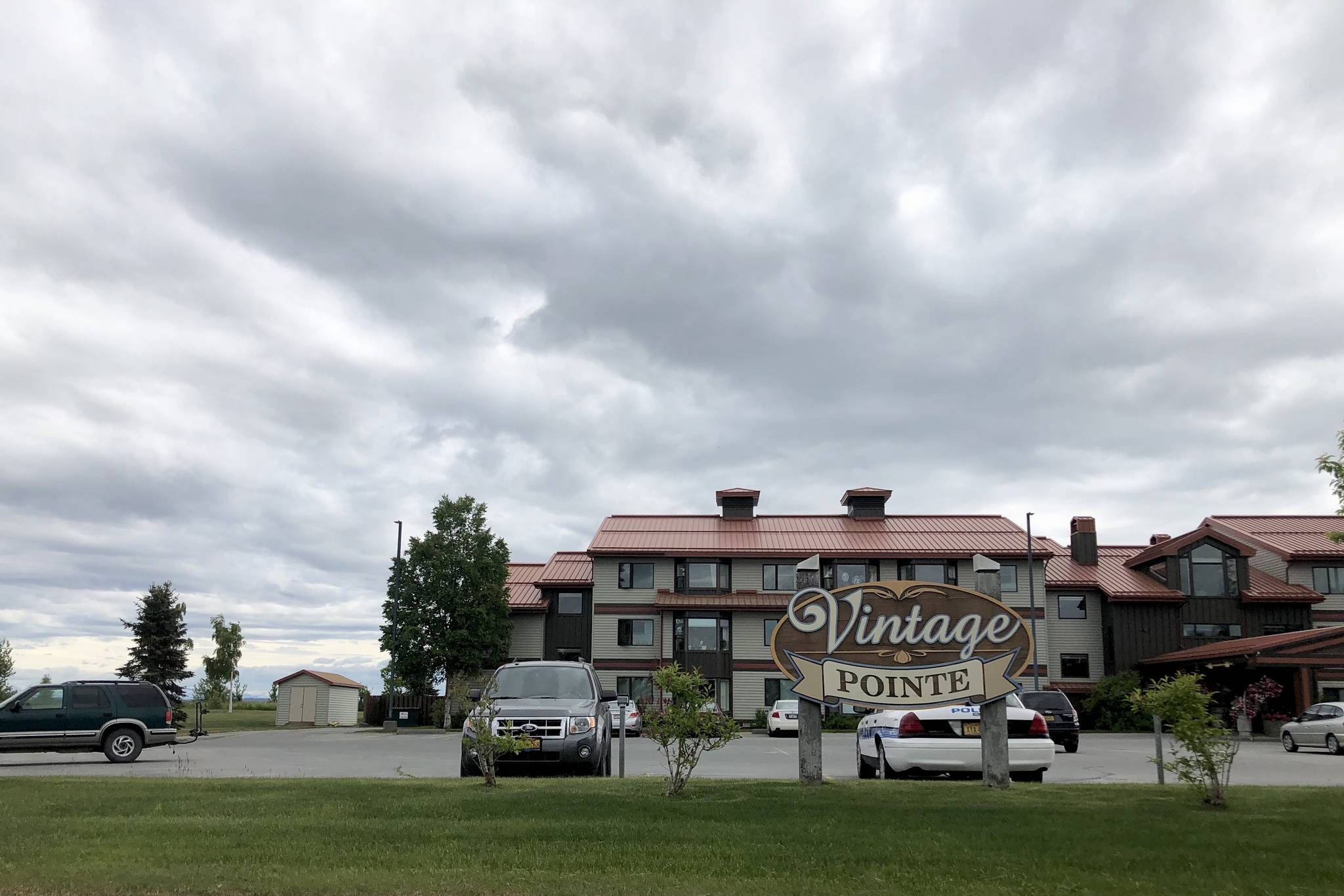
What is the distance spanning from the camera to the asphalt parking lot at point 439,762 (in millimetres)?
18219

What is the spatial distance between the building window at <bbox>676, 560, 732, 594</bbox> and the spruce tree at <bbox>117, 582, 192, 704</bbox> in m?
27.8

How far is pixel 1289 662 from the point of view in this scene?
38812 mm

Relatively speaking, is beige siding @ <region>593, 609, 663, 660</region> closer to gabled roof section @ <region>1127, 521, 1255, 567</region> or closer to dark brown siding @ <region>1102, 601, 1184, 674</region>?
dark brown siding @ <region>1102, 601, 1184, 674</region>

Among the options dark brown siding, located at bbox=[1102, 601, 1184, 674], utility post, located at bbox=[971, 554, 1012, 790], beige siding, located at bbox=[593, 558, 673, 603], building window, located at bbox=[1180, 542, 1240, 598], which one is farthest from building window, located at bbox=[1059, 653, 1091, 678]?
utility post, located at bbox=[971, 554, 1012, 790]

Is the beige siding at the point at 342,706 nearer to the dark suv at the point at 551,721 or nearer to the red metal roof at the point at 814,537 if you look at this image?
→ the red metal roof at the point at 814,537

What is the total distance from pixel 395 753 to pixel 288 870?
19.3 meters

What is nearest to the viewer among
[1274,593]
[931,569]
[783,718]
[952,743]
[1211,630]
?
[952,743]

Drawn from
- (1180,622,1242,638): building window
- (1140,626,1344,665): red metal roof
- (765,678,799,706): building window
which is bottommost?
(765,678,799,706): building window

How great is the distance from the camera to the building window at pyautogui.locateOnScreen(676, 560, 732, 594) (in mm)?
51406

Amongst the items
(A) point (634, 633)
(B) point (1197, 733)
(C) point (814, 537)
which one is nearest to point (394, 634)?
(A) point (634, 633)

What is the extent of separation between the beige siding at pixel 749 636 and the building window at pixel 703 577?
6.34ft

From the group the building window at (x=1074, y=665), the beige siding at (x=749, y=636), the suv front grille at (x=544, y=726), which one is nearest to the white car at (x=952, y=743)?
the suv front grille at (x=544, y=726)

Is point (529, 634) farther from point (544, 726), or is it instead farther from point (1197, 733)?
point (1197, 733)

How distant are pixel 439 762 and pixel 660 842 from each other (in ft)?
45.2
